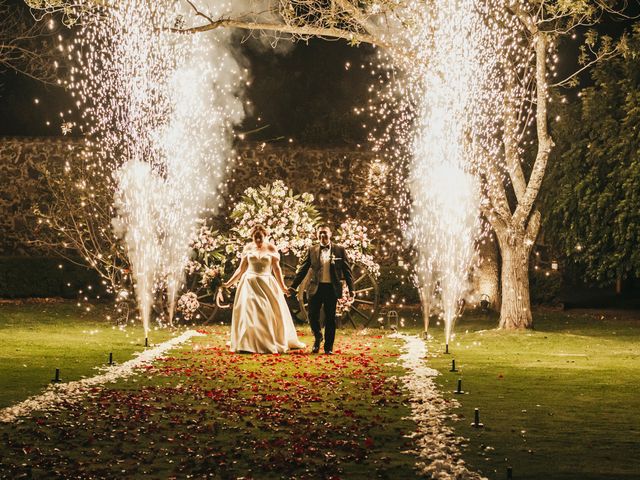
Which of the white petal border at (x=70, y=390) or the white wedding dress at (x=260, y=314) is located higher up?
the white wedding dress at (x=260, y=314)

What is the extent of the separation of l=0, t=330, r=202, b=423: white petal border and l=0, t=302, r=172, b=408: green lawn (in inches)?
6.6

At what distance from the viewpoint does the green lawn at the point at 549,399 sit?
275 inches

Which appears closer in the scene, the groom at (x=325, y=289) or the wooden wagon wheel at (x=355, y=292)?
the groom at (x=325, y=289)

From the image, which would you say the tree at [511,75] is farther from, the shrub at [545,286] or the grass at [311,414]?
the shrub at [545,286]

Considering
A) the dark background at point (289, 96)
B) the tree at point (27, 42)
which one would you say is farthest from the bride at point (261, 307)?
the dark background at point (289, 96)

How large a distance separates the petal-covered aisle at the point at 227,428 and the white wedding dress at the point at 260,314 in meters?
1.64

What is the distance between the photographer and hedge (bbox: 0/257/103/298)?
2161cm

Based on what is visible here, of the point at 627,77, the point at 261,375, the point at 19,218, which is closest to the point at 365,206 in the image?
the point at 627,77

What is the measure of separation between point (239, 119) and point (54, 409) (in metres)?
18.5

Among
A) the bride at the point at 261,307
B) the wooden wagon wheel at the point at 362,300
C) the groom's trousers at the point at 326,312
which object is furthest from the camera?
the wooden wagon wheel at the point at 362,300

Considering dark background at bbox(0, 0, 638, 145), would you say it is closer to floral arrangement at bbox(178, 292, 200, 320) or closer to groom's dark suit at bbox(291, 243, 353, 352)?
floral arrangement at bbox(178, 292, 200, 320)

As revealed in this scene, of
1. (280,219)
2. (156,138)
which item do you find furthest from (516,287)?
(156,138)

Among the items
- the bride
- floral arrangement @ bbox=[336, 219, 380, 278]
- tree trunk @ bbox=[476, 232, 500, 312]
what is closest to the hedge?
floral arrangement @ bbox=[336, 219, 380, 278]

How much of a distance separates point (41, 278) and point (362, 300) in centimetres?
780
